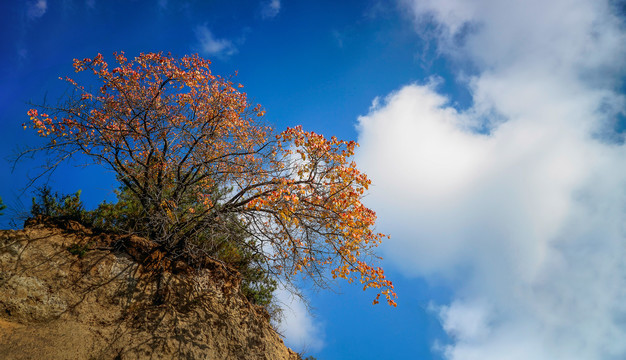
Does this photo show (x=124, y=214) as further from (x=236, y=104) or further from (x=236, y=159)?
(x=236, y=104)

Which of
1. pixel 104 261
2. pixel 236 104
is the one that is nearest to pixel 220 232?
pixel 104 261

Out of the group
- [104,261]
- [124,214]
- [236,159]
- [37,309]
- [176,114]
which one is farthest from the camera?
[236,159]

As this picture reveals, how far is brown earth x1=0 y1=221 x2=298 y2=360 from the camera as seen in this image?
9.90 metres

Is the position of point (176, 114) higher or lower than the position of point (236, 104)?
lower

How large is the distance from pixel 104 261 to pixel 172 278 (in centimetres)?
218

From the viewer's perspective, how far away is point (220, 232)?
41.8ft

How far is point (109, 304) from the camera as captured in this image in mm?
10914

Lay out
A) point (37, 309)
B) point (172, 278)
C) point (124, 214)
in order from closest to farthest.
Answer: point (37, 309)
point (172, 278)
point (124, 214)

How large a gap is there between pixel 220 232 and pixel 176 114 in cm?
523

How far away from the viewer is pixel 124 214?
13.1 metres

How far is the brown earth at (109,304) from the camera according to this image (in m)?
9.90

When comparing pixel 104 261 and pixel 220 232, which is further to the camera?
pixel 220 232

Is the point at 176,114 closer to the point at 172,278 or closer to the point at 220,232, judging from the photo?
the point at 220,232

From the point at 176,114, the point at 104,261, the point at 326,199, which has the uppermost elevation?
the point at 176,114
